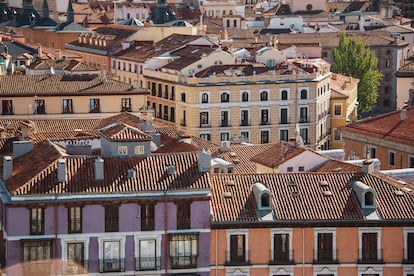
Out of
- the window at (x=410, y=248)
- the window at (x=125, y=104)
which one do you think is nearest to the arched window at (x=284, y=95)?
the window at (x=125, y=104)

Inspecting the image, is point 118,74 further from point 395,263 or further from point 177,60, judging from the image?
point 395,263

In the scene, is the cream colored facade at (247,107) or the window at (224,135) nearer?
the window at (224,135)

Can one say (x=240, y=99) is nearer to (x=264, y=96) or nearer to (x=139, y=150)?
(x=264, y=96)

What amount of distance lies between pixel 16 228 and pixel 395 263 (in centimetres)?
1393

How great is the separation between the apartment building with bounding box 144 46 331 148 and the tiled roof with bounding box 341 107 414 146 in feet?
63.9

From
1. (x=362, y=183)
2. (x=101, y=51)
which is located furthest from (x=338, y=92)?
(x=362, y=183)

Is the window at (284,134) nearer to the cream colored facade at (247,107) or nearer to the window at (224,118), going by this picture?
the cream colored facade at (247,107)

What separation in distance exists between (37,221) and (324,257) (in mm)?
10604

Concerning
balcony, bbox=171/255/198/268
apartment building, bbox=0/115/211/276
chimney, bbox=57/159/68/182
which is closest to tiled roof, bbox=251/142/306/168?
apartment building, bbox=0/115/211/276

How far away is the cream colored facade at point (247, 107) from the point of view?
9831 cm

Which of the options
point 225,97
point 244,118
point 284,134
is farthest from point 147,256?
point 284,134

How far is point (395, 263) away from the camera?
50969 millimetres

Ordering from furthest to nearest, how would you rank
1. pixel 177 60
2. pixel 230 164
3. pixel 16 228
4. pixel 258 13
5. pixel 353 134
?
pixel 258 13 < pixel 177 60 < pixel 353 134 < pixel 230 164 < pixel 16 228

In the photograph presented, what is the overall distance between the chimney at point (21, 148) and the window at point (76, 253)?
21.3 feet
